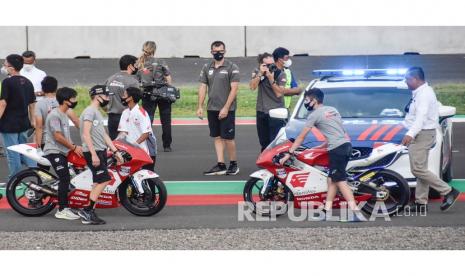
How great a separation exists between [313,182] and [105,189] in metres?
2.40

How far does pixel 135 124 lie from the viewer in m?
12.2

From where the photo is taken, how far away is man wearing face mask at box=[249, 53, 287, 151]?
14.4 meters

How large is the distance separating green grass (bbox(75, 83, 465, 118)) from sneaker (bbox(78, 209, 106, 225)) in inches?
533

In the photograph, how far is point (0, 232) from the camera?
35.6ft

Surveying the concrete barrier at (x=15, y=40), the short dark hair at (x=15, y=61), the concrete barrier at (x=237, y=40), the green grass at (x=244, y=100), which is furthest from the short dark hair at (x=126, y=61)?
the concrete barrier at (x=15, y=40)

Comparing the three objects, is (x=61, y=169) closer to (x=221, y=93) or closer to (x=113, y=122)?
(x=113, y=122)

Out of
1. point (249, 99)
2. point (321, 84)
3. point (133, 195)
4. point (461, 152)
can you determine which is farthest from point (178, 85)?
point (133, 195)

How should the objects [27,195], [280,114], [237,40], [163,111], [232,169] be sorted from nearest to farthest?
[27,195] < [280,114] < [232,169] < [163,111] < [237,40]

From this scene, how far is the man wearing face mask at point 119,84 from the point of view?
13.7 metres

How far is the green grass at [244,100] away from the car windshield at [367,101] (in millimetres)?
11160

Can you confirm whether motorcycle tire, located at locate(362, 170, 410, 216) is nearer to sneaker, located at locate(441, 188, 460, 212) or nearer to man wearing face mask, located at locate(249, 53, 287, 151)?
sneaker, located at locate(441, 188, 460, 212)

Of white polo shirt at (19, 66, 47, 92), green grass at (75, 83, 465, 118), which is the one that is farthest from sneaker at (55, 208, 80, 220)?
green grass at (75, 83, 465, 118)

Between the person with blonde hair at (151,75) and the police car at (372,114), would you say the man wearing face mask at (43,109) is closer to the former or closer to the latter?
the police car at (372,114)

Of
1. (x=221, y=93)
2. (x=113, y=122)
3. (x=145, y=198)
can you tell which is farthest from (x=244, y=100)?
(x=145, y=198)
